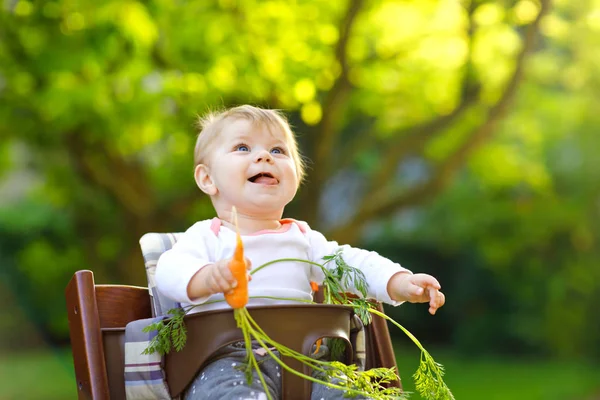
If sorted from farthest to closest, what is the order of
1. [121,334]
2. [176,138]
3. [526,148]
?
[526,148] → [176,138] → [121,334]

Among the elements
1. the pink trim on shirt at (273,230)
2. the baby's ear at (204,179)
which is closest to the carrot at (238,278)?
the pink trim on shirt at (273,230)

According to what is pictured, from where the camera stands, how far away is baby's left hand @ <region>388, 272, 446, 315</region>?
175 cm

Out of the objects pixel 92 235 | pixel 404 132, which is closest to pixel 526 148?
pixel 404 132

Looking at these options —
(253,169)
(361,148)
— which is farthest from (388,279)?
(361,148)

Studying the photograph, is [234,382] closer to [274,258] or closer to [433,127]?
[274,258]

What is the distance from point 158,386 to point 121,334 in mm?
202

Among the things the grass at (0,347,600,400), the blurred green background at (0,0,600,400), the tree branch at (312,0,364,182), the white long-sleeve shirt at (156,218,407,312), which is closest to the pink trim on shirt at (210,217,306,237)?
the white long-sleeve shirt at (156,218,407,312)

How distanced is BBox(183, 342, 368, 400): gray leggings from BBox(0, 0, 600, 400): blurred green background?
3.46 meters

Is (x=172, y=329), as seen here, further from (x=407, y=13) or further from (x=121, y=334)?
(x=407, y=13)

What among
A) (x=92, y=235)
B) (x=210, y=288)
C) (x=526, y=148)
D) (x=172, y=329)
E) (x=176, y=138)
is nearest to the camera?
(x=210, y=288)

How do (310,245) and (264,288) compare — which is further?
(310,245)

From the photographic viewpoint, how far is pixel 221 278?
5.01 ft

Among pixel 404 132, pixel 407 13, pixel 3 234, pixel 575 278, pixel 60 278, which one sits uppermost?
pixel 407 13

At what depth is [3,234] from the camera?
33.6ft
